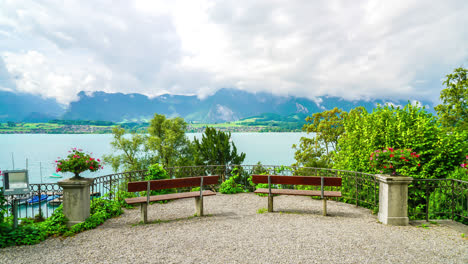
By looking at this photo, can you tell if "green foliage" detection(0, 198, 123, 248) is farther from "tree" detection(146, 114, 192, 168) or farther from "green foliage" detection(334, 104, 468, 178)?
"tree" detection(146, 114, 192, 168)

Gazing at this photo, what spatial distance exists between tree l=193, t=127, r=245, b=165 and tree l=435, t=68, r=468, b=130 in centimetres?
1730

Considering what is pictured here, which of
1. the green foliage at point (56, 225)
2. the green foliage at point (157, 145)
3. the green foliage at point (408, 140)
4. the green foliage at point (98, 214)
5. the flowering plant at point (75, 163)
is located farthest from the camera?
the green foliage at point (157, 145)

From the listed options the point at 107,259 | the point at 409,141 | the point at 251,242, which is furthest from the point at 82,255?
the point at 409,141

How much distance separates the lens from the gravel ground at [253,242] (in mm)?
4113

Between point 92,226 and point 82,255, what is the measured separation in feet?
4.98

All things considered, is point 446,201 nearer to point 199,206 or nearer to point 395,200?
point 395,200

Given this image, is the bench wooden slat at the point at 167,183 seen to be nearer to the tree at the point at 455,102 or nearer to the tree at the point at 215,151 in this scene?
the tree at the point at 215,151

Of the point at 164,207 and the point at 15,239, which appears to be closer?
the point at 15,239

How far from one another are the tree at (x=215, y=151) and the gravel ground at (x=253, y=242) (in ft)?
43.7

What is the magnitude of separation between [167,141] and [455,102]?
99.5 ft

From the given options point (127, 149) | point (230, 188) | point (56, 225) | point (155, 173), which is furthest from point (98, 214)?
point (127, 149)

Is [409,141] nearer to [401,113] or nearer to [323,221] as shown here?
[401,113]

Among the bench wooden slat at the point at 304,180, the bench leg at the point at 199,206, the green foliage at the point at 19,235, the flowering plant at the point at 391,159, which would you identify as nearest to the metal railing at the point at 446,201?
the flowering plant at the point at 391,159

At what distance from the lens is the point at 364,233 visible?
17.1ft
